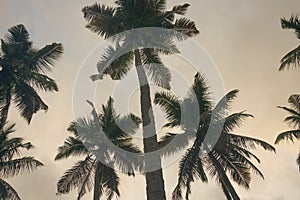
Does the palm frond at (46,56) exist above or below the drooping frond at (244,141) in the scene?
above

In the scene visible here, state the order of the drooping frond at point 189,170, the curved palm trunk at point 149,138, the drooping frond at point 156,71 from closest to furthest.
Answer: the curved palm trunk at point 149,138 < the drooping frond at point 156,71 < the drooping frond at point 189,170

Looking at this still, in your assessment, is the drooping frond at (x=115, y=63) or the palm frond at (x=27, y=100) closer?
the drooping frond at (x=115, y=63)

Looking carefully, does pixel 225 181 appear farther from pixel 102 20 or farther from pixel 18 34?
pixel 18 34

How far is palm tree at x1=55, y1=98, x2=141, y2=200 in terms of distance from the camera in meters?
28.7

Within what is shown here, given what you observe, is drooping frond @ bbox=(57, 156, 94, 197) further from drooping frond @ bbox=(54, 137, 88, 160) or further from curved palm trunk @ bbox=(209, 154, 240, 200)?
curved palm trunk @ bbox=(209, 154, 240, 200)

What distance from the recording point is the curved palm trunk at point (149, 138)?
2094 centimetres

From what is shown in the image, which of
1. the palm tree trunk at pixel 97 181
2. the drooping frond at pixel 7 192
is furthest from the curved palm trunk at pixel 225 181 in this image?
the drooping frond at pixel 7 192

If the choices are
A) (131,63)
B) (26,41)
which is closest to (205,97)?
(131,63)

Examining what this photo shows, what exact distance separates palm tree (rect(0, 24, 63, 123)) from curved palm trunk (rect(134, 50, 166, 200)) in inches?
310

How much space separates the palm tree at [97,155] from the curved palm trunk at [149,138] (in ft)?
22.7

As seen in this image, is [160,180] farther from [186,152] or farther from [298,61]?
[298,61]

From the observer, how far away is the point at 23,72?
29.0m

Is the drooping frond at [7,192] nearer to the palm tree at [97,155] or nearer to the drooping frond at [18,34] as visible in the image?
the palm tree at [97,155]

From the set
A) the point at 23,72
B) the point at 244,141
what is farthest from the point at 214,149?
the point at 23,72
